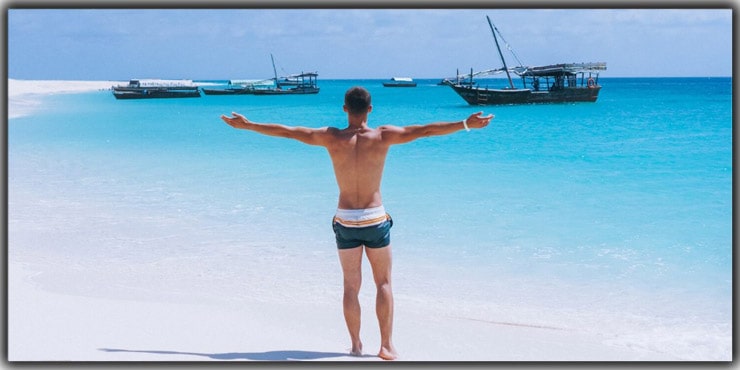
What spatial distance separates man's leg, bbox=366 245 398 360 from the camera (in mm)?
A: 3707

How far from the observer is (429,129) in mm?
3516

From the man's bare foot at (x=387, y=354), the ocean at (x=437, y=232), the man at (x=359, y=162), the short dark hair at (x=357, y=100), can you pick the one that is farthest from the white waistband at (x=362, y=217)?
the ocean at (x=437, y=232)

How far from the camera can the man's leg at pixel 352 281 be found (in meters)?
3.71

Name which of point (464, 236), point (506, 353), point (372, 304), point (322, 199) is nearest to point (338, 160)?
point (506, 353)

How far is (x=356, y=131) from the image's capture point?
3643 millimetres

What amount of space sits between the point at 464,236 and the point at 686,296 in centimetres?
247

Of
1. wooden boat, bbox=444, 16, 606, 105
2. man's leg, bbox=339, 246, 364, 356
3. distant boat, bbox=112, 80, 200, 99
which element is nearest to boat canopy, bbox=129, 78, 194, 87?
distant boat, bbox=112, 80, 200, 99

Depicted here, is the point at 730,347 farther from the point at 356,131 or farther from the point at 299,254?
the point at 299,254

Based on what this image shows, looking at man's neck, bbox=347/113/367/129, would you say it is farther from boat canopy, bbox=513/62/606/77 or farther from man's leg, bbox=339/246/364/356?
boat canopy, bbox=513/62/606/77

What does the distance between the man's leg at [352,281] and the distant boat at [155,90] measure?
187 ft

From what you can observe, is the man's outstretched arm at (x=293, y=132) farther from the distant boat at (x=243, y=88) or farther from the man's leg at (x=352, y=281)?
the distant boat at (x=243, y=88)

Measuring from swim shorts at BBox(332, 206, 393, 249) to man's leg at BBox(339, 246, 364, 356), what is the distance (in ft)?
0.16

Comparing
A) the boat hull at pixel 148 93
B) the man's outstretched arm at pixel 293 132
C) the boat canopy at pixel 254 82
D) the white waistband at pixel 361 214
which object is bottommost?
the white waistband at pixel 361 214

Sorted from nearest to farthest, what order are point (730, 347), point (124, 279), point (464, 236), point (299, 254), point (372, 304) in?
point (730, 347)
point (372, 304)
point (124, 279)
point (299, 254)
point (464, 236)
